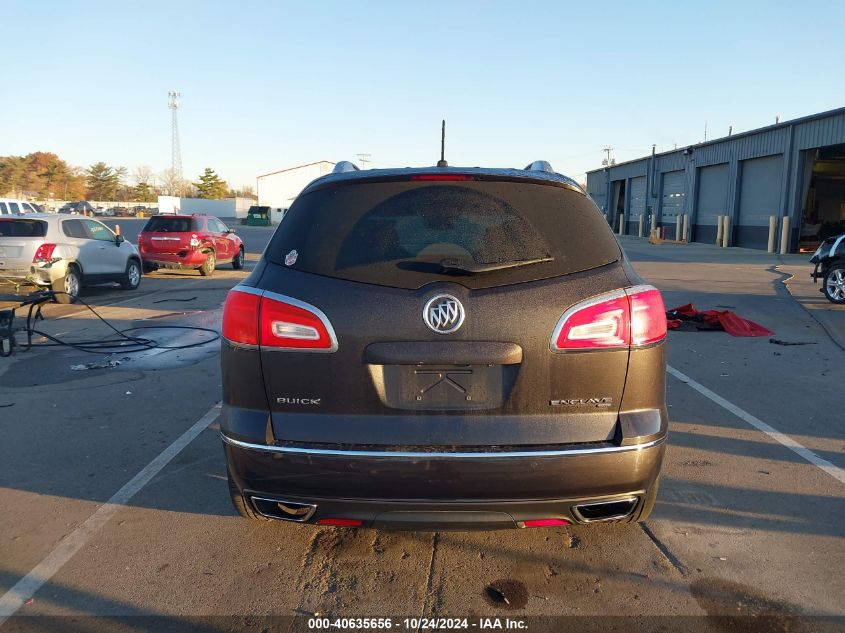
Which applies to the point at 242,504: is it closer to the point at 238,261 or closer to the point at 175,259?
the point at 175,259

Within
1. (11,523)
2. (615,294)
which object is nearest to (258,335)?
(615,294)

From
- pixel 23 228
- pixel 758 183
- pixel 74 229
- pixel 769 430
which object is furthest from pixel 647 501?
pixel 758 183

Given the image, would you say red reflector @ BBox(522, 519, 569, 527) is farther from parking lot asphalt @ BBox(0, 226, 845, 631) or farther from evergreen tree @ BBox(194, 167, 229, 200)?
evergreen tree @ BBox(194, 167, 229, 200)

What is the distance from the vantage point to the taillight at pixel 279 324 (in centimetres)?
278

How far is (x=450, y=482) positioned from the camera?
2.68 meters

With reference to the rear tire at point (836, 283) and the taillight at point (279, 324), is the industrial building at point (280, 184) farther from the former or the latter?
the taillight at point (279, 324)

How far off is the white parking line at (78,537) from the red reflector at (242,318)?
1.47 meters

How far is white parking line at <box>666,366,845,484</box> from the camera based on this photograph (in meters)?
4.52

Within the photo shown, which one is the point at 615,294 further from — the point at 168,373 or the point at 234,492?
the point at 168,373

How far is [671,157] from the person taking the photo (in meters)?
43.7

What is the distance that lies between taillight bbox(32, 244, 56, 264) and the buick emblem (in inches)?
485

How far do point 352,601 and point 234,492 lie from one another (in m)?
0.72

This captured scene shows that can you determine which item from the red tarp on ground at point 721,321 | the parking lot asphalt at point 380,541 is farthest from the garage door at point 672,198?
the parking lot asphalt at point 380,541

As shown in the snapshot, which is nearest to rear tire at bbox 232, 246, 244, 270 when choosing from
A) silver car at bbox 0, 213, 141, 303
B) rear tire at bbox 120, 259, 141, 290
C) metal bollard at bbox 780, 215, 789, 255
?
rear tire at bbox 120, 259, 141, 290
